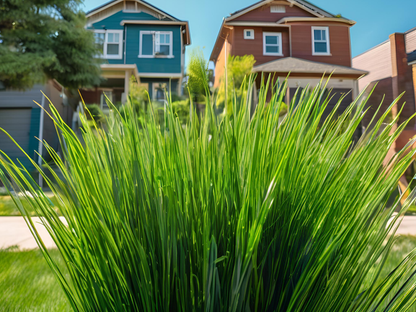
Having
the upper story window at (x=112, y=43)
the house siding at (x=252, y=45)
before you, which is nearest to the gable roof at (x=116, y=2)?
the upper story window at (x=112, y=43)

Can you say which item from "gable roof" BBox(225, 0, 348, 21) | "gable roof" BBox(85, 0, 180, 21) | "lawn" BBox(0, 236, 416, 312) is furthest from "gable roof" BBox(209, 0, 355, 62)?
"lawn" BBox(0, 236, 416, 312)

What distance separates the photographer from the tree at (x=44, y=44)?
6312 mm

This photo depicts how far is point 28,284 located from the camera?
64.0 inches

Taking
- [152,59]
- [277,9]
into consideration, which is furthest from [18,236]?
[277,9]

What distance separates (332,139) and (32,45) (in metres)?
8.04

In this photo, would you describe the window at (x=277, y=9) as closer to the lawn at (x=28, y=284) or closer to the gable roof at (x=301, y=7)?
the gable roof at (x=301, y=7)

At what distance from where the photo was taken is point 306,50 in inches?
432

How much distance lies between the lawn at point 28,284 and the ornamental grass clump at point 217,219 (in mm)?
998

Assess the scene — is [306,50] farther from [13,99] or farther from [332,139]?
[332,139]

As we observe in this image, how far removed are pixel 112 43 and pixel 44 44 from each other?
5.06m

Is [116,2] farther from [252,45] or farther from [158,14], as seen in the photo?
[252,45]

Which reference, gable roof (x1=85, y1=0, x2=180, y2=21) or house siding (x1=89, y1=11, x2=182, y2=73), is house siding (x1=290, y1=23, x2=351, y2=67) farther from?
gable roof (x1=85, y1=0, x2=180, y2=21)

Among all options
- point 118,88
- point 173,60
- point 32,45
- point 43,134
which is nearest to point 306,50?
point 173,60

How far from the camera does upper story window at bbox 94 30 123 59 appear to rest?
37.2 ft
